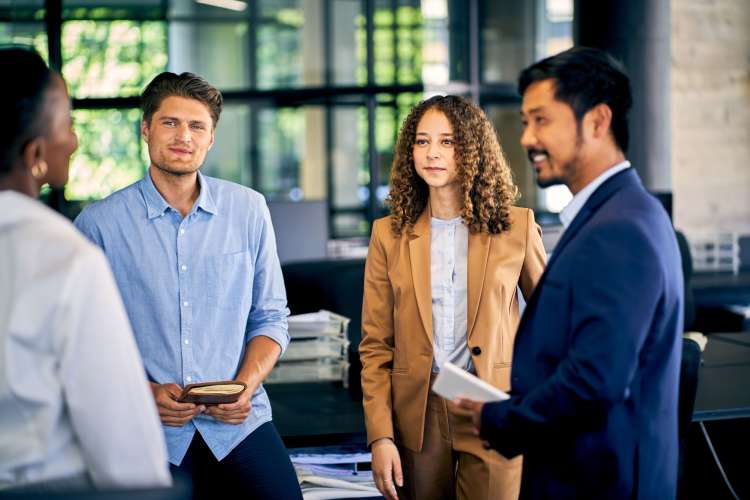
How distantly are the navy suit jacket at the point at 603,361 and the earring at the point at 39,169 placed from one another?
736mm

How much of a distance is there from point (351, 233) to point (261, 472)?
7513 millimetres

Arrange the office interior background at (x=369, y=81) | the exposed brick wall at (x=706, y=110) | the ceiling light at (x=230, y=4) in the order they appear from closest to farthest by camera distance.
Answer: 1. the office interior background at (x=369, y=81)
2. the exposed brick wall at (x=706, y=110)
3. the ceiling light at (x=230, y=4)

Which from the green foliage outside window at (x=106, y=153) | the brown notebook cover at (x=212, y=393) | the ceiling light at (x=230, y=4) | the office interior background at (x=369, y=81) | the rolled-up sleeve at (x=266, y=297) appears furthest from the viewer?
the ceiling light at (x=230, y=4)

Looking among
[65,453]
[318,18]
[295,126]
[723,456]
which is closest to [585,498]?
[65,453]

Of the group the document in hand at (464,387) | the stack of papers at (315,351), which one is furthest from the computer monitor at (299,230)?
the document in hand at (464,387)

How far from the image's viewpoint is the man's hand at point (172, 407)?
188cm

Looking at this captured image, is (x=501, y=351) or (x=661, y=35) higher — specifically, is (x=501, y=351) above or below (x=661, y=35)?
below

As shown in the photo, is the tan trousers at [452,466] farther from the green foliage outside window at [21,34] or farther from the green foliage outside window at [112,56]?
the green foliage outside window at [112,56]

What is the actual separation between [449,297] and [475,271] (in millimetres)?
84

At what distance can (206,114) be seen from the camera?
6.74 feet

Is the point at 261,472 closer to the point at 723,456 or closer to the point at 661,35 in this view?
Answer: the point at 723,456

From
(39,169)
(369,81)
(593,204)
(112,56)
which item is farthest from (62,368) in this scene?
(112,56)

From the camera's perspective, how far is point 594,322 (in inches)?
50.6

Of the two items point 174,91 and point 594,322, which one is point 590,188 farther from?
point 174,91
